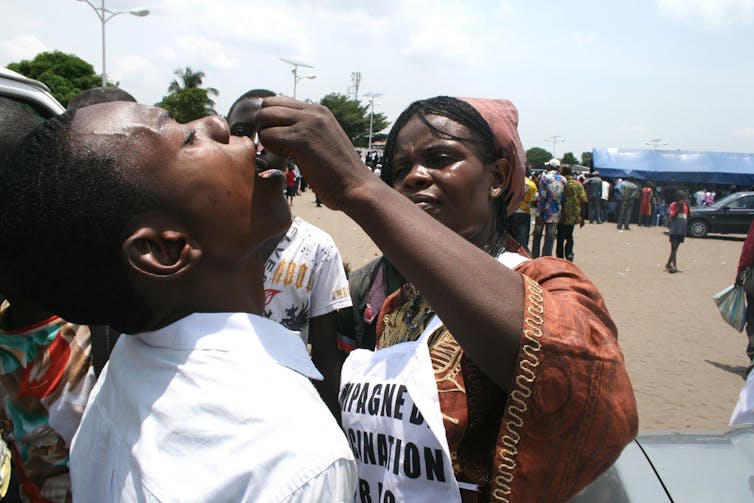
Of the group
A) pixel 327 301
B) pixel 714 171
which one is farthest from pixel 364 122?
pixel 327 301

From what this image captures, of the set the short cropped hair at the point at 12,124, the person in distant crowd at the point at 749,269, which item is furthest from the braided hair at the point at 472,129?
the person in distant crowd at the point at 749,269

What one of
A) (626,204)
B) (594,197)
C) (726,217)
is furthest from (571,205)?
(594,197)

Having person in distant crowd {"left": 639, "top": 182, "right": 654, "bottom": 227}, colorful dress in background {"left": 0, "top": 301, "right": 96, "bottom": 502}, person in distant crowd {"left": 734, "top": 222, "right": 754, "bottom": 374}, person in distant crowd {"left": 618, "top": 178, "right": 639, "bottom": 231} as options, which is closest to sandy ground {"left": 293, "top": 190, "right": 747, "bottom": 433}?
person in distant crowd {"left": 734, "top": 222, "right": 754, "bottom": 374}

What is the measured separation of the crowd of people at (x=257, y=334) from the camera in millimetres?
923

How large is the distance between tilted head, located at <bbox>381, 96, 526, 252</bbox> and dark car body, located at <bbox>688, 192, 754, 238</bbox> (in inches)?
A: 804

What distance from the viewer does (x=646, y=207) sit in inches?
914

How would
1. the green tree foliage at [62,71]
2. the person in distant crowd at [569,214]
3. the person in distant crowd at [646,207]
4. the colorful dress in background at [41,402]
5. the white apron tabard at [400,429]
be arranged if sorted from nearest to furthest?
the white apron tabard at [400,429]
the colorful dress in background at [41,402]
the person in distant crowd at [569,214]
the person in distant crowd at [646,207]
the green tree foliage at [62,71]

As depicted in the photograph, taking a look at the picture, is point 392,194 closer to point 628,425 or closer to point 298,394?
point 298,394

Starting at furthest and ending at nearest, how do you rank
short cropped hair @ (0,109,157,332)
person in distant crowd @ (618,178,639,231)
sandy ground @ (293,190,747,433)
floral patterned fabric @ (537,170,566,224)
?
person in distant crowd @ (618,178,639,231), floral patterned fabric @ (537,170,566,224), sandy ground @ (293,190,747,433), short cropped hair @ (0,109,157,332)

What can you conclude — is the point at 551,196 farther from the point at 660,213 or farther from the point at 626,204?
the point at 660,213

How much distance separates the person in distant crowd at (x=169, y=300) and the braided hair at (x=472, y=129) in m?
0.72

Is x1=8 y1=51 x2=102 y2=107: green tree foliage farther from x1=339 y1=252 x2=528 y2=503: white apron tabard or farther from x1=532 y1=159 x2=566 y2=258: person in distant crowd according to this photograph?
x1=339 y1=252 x2=528 y2=503: white apron tabard

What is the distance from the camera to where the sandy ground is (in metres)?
5.39

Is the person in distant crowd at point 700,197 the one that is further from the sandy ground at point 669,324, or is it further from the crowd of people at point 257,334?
the crowd of people at point 257,334
